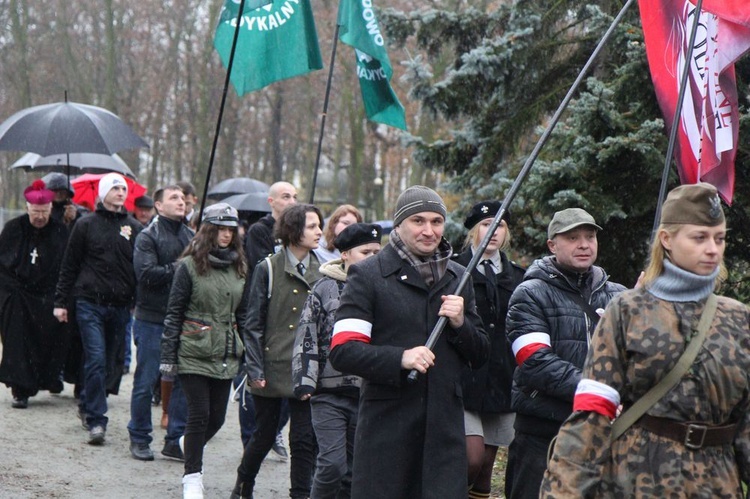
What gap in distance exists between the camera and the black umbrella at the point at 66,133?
10.2m

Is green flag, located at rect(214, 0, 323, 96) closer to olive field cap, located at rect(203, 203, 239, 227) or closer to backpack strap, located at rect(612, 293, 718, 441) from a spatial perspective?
olive field cap, located at rect(203, 203, 239, 227)

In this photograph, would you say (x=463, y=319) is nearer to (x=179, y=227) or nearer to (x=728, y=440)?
(x=728, y=440)

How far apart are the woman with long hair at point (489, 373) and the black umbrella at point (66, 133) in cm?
459

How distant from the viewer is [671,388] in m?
3.70

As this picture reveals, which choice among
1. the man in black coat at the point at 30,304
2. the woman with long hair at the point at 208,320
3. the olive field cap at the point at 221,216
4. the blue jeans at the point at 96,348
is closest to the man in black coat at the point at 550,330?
the woman with long hair at the point at 208,320

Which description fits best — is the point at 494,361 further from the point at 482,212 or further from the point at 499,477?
the point at 499,477

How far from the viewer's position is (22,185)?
46125mm

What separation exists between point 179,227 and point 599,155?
3.43m

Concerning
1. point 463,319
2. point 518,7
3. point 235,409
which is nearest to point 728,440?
point 463,319

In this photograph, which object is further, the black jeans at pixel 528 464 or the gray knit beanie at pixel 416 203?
the black jeans at pixel 528 464

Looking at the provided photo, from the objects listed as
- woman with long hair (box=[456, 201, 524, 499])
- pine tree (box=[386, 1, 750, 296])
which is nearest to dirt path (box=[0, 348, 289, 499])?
woman with long hair (box=[456, 201, 524, 499])

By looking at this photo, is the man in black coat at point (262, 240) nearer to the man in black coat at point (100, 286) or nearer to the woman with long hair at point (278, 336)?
the man in black coat at point (100, 286)

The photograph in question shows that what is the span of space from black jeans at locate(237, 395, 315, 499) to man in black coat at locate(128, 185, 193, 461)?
6.24ft

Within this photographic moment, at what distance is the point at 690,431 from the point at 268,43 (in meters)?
6.27
